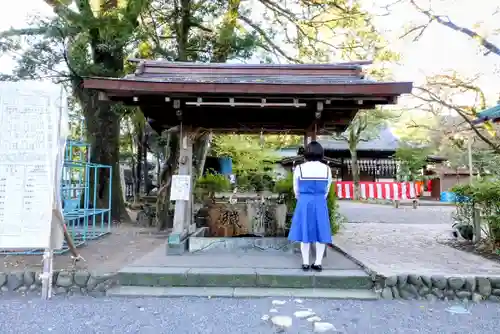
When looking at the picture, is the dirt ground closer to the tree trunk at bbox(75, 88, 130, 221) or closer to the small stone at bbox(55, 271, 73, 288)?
the small stone at bbox(55, 271, 73, 288)

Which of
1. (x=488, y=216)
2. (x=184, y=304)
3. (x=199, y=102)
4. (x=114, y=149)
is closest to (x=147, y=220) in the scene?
(x=114, y=149)

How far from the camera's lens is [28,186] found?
4148mm

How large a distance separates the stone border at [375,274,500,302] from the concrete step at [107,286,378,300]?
27 centimetres

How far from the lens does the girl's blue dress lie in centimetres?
457

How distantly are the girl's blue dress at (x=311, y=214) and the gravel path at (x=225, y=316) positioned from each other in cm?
86

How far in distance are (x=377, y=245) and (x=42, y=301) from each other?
17.5 feet

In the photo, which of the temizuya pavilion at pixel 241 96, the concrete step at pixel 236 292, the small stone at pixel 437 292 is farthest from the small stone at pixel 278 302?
the temizuya pavilion at pixel 241 96

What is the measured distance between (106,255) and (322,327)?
386 cm

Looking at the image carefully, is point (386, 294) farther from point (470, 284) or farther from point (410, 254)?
point (410, 254)

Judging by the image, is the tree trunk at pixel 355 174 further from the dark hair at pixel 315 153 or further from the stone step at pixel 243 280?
the stone step at pixel 243 280

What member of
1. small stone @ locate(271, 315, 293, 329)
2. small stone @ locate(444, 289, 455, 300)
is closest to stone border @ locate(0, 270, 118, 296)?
small stone @ locate(271, 315, 293, 329)

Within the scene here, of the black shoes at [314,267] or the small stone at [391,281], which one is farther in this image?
the black shoes at [314,267]

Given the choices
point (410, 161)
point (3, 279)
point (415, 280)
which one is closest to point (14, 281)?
point (3, 279)

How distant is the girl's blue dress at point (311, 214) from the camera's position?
15.0 feet
